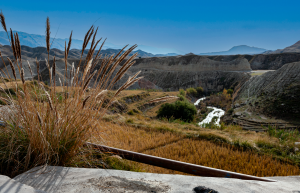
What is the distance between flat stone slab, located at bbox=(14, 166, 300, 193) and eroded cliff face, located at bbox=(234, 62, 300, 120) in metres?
15.7

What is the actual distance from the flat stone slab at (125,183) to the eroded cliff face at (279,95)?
15.7 m

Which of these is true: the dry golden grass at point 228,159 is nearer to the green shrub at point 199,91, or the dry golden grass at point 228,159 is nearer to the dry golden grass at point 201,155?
the dry golden grass at point 201,155

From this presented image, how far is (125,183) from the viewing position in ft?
4.29

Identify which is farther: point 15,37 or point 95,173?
point 95,173

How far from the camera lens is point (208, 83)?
4297 centimetres

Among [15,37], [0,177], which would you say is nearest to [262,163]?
[0,177]

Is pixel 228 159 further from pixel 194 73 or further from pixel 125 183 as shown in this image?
pixel 194 73

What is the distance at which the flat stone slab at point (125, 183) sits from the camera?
120cm

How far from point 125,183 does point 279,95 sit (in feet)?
60.6

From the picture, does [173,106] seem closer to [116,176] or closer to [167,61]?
[116,176]

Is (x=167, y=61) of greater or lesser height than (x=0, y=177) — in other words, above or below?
above

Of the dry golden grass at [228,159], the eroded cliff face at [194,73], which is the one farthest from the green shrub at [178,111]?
the eroded cliff face at [194,73]

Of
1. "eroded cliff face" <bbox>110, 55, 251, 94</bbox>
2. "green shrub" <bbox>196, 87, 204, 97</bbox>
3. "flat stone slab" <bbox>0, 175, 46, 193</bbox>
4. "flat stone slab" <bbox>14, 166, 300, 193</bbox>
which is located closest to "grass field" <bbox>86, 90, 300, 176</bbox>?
"flat stone slab" <bbox>14, 166, 300, 193</bbox>

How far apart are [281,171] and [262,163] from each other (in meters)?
0.24
